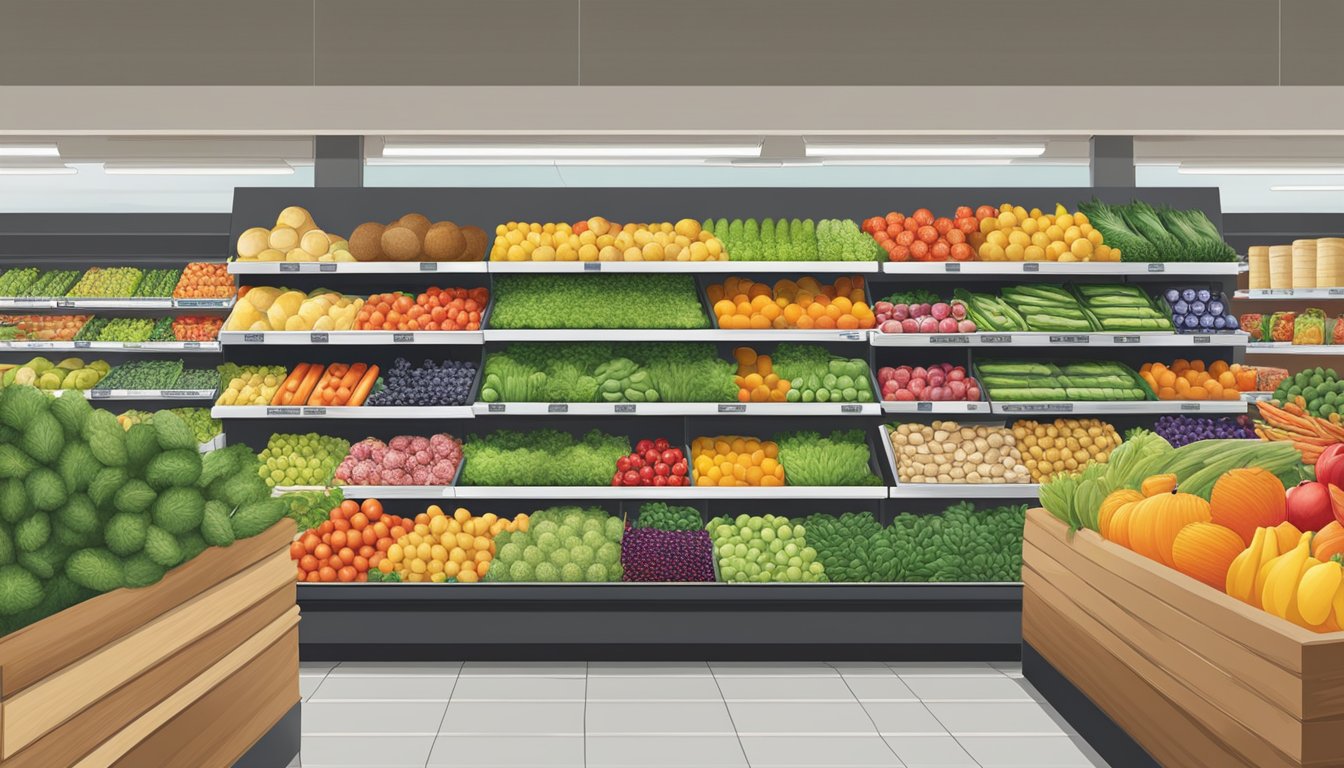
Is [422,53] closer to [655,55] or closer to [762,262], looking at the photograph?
[655,55]

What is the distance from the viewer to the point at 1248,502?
2.95 m

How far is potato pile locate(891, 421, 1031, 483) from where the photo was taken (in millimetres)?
5043

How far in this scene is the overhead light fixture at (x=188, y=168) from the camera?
19.1ft

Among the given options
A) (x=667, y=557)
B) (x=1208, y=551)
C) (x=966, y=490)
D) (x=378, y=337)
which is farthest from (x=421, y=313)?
(x=1208, y=551)

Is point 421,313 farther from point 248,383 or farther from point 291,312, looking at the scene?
point 248,383

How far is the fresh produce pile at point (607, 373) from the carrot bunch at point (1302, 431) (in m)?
2.58

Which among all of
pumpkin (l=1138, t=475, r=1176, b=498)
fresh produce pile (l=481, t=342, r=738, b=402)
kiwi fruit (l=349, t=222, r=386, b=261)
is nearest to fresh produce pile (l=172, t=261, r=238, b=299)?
kiwi fruit (l=349, t=222, r=386, b=261)

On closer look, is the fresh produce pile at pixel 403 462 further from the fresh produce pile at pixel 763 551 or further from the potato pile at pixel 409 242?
the fresh produce pile at pixel 763 551

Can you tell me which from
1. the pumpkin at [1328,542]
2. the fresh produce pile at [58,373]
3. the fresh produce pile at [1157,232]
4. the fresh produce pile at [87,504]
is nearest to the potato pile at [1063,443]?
the fresh produce pile at [1157,232]

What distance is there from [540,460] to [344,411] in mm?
1077

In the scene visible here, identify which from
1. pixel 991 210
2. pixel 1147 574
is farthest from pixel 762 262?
pixel 1147 574

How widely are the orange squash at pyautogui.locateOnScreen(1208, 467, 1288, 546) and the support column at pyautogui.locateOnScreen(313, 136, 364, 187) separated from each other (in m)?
4.69

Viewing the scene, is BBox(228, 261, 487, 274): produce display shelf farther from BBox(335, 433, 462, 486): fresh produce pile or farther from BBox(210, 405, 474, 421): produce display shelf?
BBox(335, 433, 462, 486): fresh produce pile

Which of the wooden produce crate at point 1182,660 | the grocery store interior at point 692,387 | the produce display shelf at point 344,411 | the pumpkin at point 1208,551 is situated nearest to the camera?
the wooden produce crate at point 1182,660
